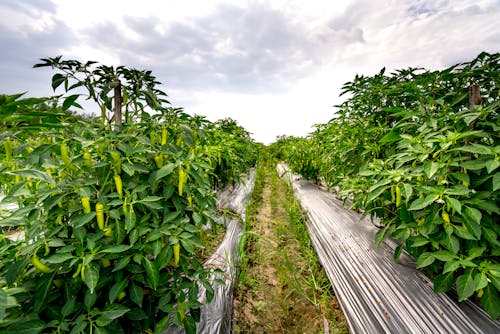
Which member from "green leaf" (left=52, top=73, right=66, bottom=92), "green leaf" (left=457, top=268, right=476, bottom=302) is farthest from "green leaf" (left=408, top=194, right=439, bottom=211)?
"green leaf" (left=52, top=73, right=66, bottom=92)

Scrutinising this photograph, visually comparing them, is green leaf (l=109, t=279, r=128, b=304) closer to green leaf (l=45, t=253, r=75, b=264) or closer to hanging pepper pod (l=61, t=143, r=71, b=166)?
green leaf (l=45, t=253, r=75, b=264)

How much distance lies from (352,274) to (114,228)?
1.72 metres

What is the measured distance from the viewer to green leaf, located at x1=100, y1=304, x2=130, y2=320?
2.60 feet

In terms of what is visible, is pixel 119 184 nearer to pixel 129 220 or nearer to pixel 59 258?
pixel 129 220

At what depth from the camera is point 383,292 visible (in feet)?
4.92

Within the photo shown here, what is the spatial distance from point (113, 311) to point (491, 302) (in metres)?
1.60

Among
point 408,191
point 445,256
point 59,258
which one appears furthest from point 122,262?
point 445,256

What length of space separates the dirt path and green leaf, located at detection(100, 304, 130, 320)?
3.87 feet

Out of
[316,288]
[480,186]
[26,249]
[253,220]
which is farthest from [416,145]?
[253,220]

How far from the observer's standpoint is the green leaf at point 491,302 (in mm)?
1052

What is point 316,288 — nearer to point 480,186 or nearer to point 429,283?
point 429,283

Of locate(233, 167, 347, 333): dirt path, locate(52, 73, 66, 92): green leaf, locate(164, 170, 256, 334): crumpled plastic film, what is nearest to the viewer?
locate(52, 73, 66, 92): green leaf

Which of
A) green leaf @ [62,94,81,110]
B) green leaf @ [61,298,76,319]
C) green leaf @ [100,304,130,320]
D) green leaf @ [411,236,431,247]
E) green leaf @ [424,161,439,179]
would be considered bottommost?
green leaf @ [100,304,130,320]

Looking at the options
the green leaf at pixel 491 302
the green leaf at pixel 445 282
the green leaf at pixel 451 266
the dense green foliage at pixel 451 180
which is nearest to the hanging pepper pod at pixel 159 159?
the dense green foliage at pixel 451 180
